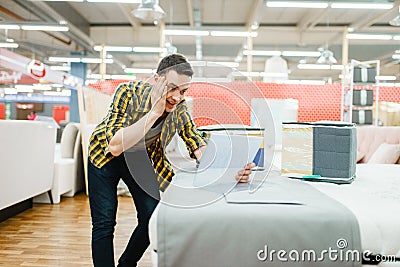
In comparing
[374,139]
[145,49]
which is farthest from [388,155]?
[145,49]

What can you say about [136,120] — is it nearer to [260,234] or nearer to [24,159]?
[260,234]

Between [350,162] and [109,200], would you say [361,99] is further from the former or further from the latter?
[109,200]

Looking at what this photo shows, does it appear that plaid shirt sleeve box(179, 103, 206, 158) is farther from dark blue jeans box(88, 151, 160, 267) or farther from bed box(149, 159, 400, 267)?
bed box(149, 159, 400, 267)

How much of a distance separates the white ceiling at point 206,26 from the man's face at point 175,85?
7792mm

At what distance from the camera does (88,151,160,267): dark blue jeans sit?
1.60 meters

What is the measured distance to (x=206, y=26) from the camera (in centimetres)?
1078

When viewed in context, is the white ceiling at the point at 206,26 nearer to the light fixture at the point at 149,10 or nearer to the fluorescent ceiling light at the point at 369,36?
the fluorescent ceiling light at the point at 369,36

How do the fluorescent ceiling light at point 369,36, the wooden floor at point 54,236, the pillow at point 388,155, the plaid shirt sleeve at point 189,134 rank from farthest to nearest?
the fluorescent ceiling light at point 369,36 → the pillow at point 388,155 → the wooden floor at point 54,236 → the plaid shirt sleeve at point 189,134

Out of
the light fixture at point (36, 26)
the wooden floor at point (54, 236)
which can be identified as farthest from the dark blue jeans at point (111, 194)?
the light fixture at point (36, 26)

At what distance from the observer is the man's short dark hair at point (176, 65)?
1365 millimetres

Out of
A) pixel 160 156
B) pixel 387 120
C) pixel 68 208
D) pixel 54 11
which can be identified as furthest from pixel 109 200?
pixel 387 120

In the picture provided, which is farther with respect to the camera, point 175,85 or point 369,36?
point 369,36

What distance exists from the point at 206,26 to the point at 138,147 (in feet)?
31.8

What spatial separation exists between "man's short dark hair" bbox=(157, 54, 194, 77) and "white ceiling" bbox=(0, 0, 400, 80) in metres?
7.74
